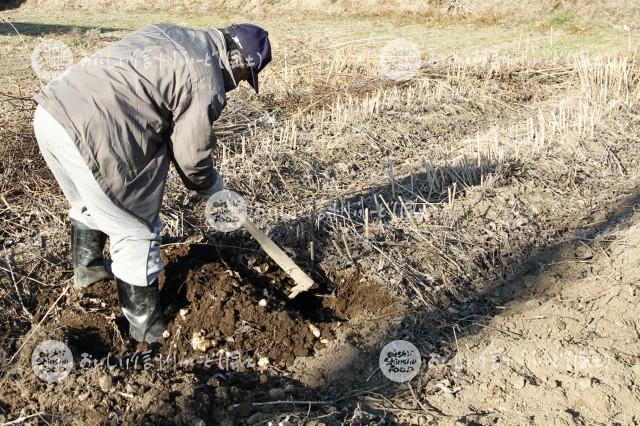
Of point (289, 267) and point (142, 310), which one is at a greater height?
point (142, 310)

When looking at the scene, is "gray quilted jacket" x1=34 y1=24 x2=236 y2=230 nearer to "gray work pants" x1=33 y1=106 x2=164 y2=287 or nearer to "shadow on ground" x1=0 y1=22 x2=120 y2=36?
"gray work pants" x1=33 y1=106 x2=164 y2=287

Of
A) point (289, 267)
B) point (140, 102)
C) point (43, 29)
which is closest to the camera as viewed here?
point (140, 102)

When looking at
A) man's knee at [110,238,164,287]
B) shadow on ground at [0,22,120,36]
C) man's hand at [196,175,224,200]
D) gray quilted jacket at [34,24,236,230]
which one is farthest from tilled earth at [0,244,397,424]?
shadow on ground at [0,22,120,36]

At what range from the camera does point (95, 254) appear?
3.04 meters

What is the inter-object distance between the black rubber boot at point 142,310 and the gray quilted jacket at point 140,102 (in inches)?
15.6

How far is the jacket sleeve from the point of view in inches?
94.0

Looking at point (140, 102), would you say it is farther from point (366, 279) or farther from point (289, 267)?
point (366, 279)

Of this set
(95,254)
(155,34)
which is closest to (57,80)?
(155,34)

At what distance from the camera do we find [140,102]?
7.86ft

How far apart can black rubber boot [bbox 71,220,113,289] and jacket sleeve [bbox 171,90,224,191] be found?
2.40 feet

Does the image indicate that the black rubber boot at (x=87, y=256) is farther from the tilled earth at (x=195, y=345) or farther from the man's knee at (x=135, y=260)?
the man's knee at (x=135, y=260)

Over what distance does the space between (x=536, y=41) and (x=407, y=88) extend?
17.3 feet

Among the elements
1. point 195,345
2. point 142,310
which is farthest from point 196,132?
point 195,345

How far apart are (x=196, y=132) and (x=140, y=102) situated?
236mm
